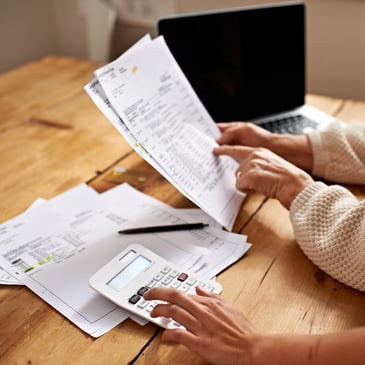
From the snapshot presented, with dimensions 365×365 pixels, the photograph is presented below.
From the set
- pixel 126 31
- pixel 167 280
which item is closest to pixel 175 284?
pixel 167 280

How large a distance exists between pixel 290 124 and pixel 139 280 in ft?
2.32

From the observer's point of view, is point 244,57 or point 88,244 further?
point 244,57

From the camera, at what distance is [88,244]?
33.6 inches

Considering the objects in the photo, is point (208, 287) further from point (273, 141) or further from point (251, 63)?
point (251, 63)

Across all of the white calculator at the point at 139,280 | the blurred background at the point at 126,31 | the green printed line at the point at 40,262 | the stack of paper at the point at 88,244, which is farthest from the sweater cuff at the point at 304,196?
the blurred background at the point at 126,31

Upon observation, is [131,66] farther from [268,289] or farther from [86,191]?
[268,289]

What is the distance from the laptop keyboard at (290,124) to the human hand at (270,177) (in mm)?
279

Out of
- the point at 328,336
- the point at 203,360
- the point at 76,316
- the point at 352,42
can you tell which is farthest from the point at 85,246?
the point at 352,42

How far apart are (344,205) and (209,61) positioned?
21.8 inches

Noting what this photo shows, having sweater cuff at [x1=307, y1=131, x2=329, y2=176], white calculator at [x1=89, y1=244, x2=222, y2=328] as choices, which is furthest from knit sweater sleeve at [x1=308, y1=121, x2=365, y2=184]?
white calculator at [x1=89, y1=244, x2=222, y2=328]

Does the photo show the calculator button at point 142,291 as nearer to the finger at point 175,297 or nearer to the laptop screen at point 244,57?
the finger at point 175,297

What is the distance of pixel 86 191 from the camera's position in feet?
3.35

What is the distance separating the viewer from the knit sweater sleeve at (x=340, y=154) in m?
1.03

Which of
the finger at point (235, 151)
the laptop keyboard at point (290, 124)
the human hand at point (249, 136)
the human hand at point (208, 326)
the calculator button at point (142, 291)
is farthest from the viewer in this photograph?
the laptop keyboard at point (290, 124)
